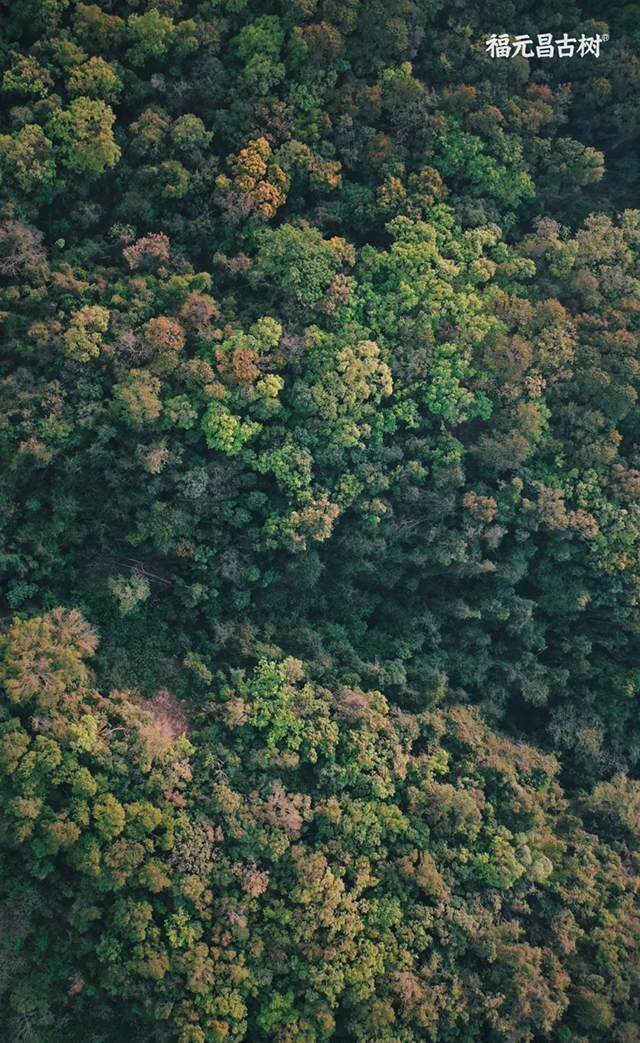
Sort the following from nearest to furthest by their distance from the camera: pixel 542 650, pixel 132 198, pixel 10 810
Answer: pixel 10 810 < pixel 132 198 < pixel 542 650

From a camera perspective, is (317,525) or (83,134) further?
(317,525)

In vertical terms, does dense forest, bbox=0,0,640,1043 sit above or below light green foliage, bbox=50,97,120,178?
below

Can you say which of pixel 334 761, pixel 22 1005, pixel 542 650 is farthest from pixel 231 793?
pixel 542 650

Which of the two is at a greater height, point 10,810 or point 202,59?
point 202,59

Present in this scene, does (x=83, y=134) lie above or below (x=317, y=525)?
above

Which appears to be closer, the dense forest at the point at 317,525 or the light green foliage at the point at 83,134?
the dense forest at the point at 317,525

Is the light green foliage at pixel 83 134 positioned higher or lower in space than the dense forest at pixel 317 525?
higher

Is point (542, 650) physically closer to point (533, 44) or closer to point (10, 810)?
point (10, 810)

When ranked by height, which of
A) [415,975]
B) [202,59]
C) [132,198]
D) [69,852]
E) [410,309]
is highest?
[202,59]
